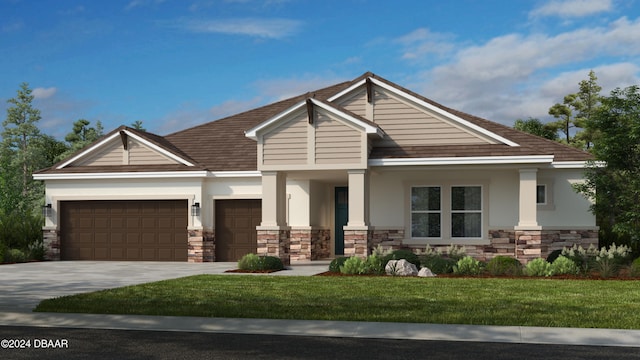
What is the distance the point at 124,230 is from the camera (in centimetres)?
2691

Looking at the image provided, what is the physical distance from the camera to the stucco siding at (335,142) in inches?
887

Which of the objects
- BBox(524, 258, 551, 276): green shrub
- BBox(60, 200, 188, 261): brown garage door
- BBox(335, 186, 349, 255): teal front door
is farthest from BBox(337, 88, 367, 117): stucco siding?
BBox(524, 258, 551, 276): green shrub

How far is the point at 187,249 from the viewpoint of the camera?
26312 mm

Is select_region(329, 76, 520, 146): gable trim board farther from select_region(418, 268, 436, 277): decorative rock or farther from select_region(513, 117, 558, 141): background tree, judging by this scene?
select_region(513, 117, 558, 141): background tree

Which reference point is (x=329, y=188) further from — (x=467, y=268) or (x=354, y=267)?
(x=467, y=268)

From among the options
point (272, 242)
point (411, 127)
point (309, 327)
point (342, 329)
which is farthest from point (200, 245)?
point (342, 329)

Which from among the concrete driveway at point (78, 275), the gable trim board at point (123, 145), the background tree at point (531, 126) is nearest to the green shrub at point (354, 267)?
the concrete driveway at point (78, 275)

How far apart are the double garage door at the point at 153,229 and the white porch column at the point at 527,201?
30.8 ft

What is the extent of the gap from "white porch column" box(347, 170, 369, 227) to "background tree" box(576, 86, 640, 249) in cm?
690

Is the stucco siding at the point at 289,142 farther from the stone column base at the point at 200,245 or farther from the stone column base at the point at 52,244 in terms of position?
the stone column base at the point at 52,244

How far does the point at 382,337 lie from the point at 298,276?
351 inches

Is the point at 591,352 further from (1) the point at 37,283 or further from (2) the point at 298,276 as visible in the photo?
(1) the point at 37,283

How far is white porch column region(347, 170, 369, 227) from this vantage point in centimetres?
2236

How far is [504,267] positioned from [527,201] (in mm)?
3493
